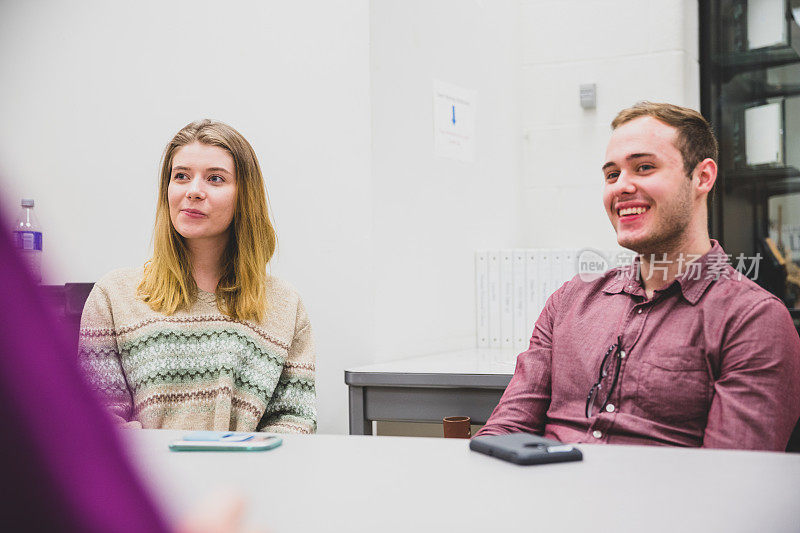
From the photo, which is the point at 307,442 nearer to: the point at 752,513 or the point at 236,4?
the point at 752,513

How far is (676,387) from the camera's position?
146 centimetres

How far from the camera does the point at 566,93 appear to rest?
10.3 ft

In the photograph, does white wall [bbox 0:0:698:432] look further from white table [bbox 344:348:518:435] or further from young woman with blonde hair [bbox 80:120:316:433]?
young woman with blonde hair [bbox 80:120:316:433]

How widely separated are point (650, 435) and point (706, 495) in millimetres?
853

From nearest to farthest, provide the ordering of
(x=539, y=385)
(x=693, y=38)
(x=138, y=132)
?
1. (x=539, y=385)
2. (x=138, y=132)
3. (x=693, y=38)

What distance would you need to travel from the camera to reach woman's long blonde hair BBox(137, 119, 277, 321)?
1672 millimetres

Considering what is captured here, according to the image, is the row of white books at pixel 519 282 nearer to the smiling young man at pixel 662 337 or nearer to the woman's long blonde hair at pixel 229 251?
the smiling young man at pixel 662 337

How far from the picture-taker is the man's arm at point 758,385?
1.34 meters

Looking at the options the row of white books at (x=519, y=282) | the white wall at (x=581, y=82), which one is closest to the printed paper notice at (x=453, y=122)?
the row of white books at (x=519, y=282)

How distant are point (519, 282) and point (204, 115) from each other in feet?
3.77

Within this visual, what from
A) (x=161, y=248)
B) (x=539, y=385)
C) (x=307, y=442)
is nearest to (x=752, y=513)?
(x=307, y=442)

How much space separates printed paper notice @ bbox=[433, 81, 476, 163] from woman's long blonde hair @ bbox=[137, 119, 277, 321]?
878 millimetres

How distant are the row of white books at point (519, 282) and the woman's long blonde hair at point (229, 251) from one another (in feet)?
3.43

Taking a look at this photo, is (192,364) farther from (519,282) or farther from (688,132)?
(519,282)
